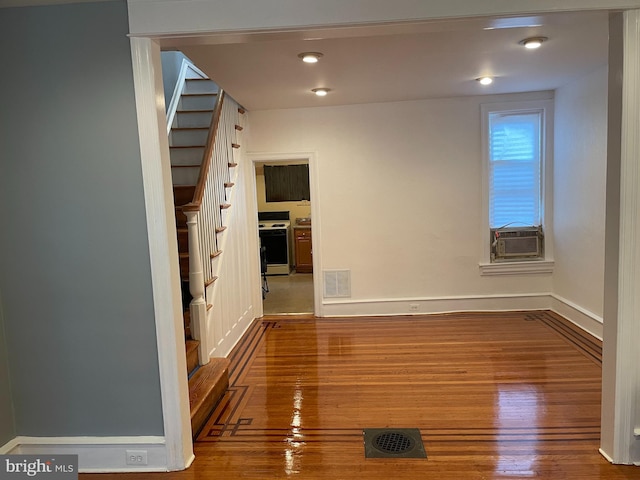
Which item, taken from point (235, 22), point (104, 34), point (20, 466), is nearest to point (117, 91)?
point (104, 34)

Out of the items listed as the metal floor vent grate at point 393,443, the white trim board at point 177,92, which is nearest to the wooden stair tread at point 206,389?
the metal floor vent grate at point 393,443

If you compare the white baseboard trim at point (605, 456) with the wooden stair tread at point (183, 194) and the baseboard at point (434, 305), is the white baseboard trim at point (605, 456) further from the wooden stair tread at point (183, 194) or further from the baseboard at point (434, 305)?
the wooden stair tread at point (183, 194)

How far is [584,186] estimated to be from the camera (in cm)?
438

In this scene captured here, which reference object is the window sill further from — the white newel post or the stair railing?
the white newel post

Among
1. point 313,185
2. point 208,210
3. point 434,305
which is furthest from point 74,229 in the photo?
point 434,305

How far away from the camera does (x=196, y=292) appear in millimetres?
3387

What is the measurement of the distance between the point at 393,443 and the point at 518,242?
3436mm

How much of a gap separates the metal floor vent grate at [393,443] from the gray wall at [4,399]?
1948 mm

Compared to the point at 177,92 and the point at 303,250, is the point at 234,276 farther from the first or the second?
the point at 303,250

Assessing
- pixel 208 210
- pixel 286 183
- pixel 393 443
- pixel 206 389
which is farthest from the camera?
pixel 286 183

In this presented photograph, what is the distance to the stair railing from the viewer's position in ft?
11.0

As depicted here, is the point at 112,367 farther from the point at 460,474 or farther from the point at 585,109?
the point at 585,109

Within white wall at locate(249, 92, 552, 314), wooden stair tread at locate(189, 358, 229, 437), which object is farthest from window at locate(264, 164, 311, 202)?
wooden stair tread at locate(189, 358, 229, 437)

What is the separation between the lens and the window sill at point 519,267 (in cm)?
520
